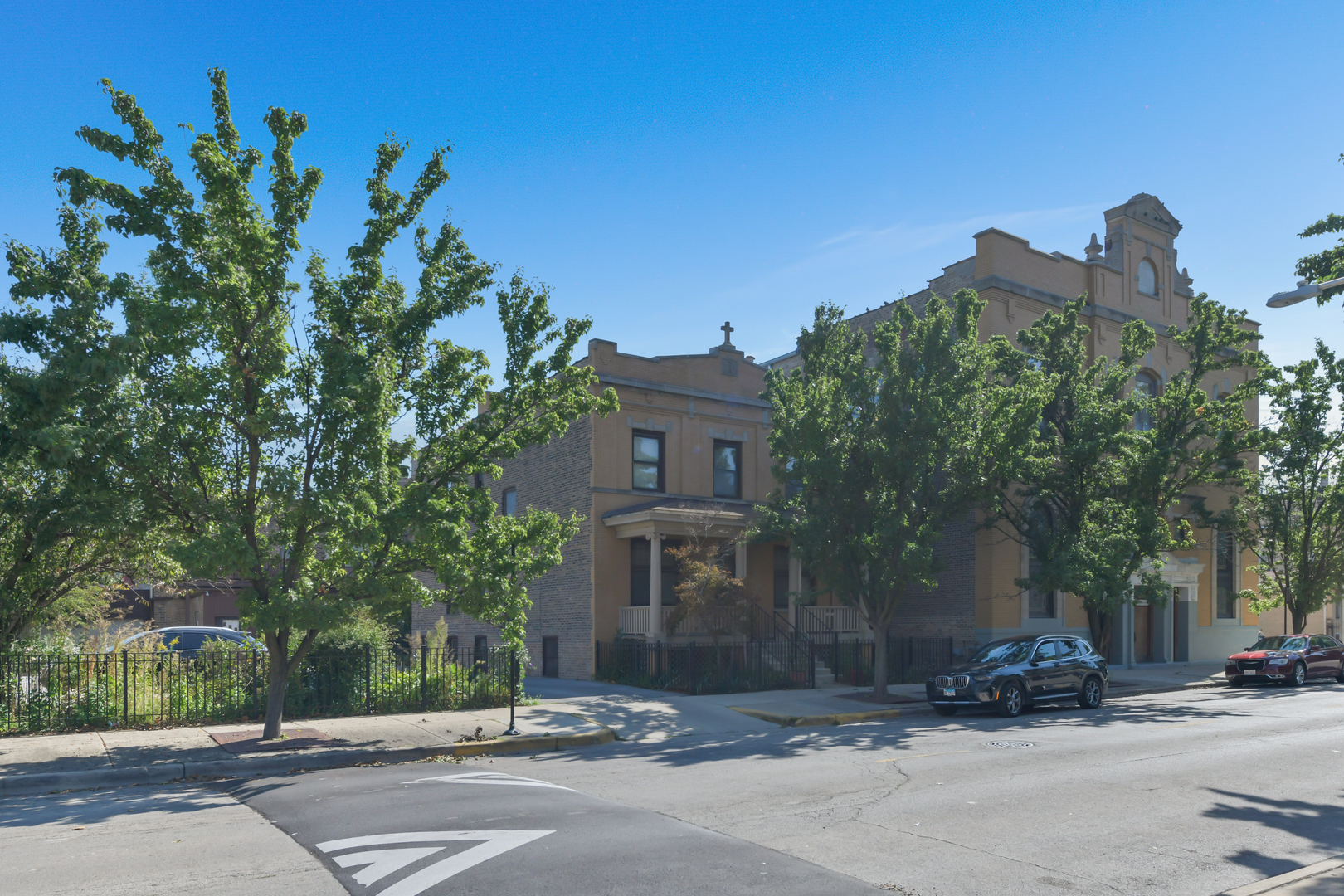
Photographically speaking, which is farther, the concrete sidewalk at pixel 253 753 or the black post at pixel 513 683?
the black post at pixel 513 683

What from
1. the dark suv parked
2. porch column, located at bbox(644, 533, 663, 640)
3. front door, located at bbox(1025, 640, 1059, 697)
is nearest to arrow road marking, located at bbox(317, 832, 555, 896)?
the dark suv parked

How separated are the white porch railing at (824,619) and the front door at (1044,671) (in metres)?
7.73

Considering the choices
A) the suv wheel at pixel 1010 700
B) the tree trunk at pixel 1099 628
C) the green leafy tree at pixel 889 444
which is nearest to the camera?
the suv wheel at pixel 1010 700

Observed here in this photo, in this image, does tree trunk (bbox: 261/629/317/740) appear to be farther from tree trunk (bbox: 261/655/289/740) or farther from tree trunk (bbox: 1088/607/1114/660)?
tree trunk (bbox: 1088/607/1114/660)

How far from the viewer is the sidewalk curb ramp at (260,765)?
11023 millimetres

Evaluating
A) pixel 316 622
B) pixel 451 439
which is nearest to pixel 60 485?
pixel 316 622

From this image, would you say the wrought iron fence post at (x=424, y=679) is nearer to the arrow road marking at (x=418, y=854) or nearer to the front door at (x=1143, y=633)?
the arrow road marking at (x=418, y=854)

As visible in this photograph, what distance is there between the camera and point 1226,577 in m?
33.8

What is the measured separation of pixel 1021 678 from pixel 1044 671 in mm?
782

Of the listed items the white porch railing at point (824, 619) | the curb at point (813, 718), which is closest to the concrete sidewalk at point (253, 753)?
the curb at point (813, 718)

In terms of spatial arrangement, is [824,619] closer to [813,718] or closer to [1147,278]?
[813,718]

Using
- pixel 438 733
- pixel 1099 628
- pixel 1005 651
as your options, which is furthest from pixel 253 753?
pixel 1099 628

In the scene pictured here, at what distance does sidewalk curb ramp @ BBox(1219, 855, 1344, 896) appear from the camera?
6.56 meters

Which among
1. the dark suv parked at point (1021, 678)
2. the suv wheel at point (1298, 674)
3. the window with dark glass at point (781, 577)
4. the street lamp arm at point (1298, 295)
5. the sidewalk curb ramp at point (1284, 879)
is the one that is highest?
the street lamp arm at point (1298, 295)
